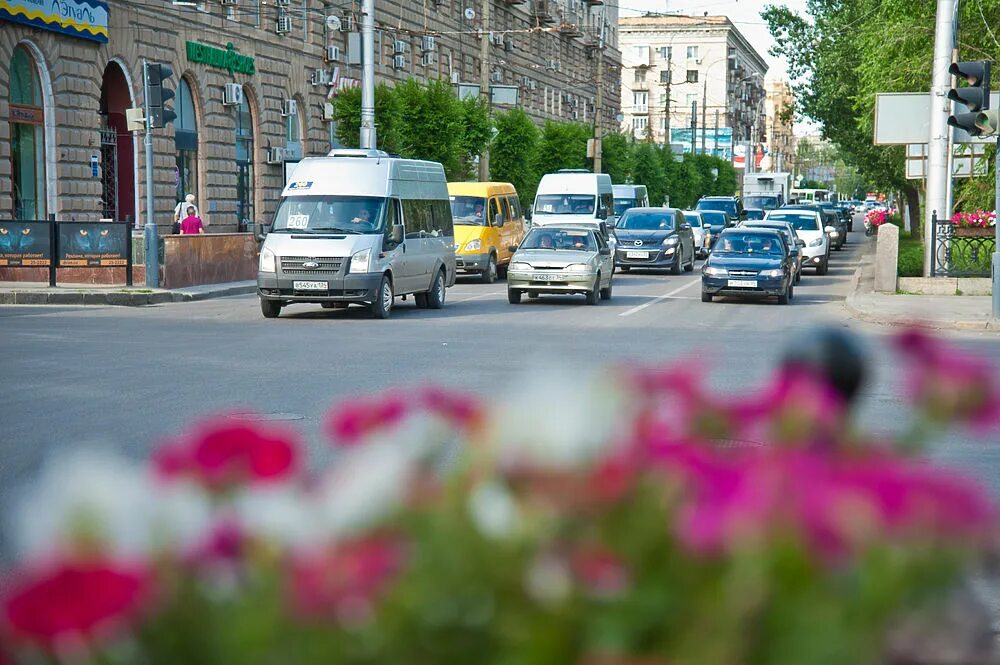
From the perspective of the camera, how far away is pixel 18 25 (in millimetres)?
27016

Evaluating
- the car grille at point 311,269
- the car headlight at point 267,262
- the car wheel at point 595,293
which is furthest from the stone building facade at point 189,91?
the car wheel at point 595,293

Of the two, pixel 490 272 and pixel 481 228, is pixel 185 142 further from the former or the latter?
pixel 490 272

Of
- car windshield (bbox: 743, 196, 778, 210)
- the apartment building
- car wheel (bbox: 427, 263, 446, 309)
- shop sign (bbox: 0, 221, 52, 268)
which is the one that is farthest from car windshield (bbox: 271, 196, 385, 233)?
the apartment building

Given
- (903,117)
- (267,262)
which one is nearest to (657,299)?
(903,117)

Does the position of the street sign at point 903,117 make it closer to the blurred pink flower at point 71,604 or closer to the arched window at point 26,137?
the arched window at point 26,137

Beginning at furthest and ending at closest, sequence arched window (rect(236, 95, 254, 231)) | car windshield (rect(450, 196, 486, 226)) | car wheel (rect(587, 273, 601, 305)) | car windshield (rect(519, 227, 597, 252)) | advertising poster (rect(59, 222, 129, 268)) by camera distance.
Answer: arched window (rect(236, 95, 254, 231)) → car windshield (rect(450, 196, 486, 226)) → car windshield (rect(519, 227, 597, 252)) → advertising poster (rect(59, 222, 129, 268)) → car wheel (rect(587, 273, 601, 305))

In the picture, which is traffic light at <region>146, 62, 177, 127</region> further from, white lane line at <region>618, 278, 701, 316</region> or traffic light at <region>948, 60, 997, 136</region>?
traffic light at <region>948, 60, 997, 136</region>

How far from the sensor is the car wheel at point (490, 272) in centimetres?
3069

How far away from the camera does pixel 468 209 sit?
3077 centimetres

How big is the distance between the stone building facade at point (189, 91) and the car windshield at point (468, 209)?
15.5 feet

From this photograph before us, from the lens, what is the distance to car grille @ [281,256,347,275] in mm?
19625

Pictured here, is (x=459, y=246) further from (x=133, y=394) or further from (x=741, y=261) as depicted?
(x=133, y=394)

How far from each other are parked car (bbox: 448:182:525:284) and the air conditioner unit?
8030 millimetres

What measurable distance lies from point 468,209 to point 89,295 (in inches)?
427
